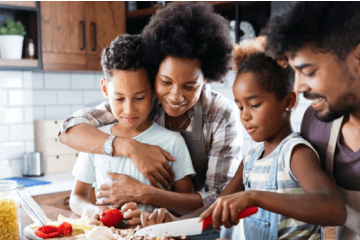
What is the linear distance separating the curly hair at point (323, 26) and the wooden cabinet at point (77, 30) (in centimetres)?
214

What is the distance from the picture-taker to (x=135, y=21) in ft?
10.4

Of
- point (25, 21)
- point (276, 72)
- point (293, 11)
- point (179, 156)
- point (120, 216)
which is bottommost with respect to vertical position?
point (120, 216)

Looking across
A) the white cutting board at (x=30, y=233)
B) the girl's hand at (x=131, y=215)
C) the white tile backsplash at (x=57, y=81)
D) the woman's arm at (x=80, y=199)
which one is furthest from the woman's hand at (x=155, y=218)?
the white tile backsplash at (x=57, y=81)

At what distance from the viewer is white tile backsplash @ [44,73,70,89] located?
119 inches

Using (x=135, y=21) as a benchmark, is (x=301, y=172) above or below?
below

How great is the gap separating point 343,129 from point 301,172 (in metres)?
0.26

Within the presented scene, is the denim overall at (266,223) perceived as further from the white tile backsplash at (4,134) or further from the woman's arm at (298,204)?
the white tile backsplash at (4,134)

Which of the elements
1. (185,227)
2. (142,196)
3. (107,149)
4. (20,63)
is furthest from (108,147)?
(20,63)

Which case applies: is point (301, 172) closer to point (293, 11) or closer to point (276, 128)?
point (276, 128)

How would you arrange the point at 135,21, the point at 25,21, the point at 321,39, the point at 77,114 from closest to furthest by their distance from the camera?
1. the point at 321,39
2. the point at 77,114
3. the point at 25,21
4. the point at 135,21

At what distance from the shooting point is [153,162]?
4.53 ft

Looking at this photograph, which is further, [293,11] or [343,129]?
[343,129]

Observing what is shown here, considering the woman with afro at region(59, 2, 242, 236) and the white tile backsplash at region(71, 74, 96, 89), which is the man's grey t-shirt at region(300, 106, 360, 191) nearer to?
the woman with afro at region(59, 2, 242, 236)

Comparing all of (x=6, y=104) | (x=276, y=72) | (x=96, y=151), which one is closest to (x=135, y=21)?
(x=6, y=104)
